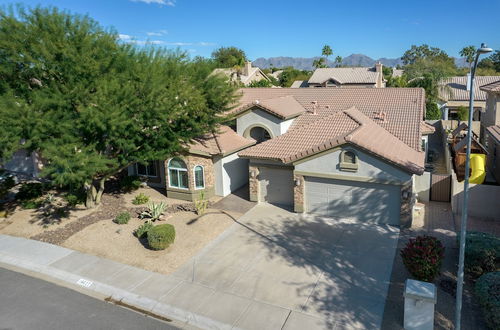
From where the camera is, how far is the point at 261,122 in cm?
2358

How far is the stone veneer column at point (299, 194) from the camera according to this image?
1867 cm

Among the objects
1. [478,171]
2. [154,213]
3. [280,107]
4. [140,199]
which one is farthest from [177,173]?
[478,171]

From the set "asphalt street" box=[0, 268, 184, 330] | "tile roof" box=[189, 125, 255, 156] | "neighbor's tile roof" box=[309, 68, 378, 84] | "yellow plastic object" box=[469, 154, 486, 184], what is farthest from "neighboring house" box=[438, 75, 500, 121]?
"asphalt street" box=[0, 268, 184, 330]

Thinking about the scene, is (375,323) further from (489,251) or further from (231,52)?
(231,52)

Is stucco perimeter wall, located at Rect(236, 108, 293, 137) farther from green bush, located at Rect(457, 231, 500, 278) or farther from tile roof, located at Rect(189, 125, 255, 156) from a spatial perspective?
green bush, located at Rect(457, 231, 500, 278)

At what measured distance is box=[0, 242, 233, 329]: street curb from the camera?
11.2 m

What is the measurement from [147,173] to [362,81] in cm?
4631

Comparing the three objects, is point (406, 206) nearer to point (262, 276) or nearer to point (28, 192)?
point (262, 276)

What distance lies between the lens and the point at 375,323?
1068 cm

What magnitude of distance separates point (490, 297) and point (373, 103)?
1679 cm

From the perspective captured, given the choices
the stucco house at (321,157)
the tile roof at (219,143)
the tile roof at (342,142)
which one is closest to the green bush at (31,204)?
the stucco house at (321,157)

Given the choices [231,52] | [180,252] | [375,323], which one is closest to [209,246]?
[180,252]

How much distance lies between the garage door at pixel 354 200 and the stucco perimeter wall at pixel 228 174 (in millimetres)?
5085

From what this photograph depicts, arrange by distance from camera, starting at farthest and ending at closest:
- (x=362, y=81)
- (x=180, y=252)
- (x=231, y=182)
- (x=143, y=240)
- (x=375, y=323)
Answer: (x=362, y=81) < (x=231, y=182) < (x=143, y=240) < (x=180, y=252) < (x=375, y=323)
